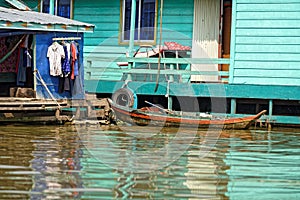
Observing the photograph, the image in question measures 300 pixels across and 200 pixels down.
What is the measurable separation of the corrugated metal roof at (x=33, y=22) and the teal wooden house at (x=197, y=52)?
8.32 ft

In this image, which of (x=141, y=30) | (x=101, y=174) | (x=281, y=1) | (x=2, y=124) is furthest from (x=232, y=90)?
(x=101, y=174)

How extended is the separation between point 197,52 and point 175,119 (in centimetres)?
367

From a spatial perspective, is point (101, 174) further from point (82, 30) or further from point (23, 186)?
point (82, 30)

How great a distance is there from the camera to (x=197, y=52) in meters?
21.8

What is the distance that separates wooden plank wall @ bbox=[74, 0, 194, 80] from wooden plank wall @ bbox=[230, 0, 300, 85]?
2304 millimetres

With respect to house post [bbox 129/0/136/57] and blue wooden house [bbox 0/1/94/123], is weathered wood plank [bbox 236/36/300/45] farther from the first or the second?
blue wooden house [bbox 0/1/94/123]

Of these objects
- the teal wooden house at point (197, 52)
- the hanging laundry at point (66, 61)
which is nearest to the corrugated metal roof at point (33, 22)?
the hanging laundry at point (66, 61)

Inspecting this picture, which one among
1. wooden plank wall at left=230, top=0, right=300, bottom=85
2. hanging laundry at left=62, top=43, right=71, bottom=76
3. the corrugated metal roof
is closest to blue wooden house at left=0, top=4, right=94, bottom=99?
the corrugated metal roof

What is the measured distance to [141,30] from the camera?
22688mm

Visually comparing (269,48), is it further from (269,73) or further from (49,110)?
(49,110)

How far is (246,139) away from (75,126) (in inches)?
171

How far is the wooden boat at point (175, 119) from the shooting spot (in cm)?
1845

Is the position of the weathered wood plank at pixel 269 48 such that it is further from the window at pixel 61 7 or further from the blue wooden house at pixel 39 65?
the window at pixel 61 7

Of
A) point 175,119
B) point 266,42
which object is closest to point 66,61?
point 175,119
